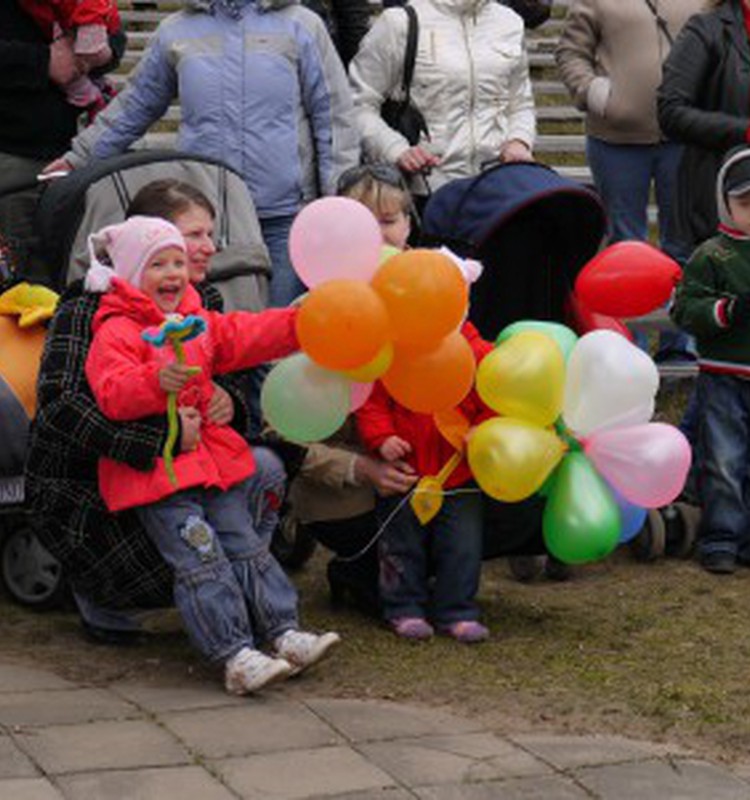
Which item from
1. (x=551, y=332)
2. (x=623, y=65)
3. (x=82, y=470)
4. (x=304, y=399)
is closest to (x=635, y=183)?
(x=623, y=65)

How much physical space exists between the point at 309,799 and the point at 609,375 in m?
1.88

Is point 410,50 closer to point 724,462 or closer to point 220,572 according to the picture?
point 724,462

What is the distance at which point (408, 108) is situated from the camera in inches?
339

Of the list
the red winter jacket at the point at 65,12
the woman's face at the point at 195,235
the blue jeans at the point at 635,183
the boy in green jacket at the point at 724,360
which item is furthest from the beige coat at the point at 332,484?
the blue jeans at the point at 635,183

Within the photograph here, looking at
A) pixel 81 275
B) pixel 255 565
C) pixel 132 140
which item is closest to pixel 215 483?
pixel 255 565

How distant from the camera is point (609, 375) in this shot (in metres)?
6.69

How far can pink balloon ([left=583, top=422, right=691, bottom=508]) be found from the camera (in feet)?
21.9

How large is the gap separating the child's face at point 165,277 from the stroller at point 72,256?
0.64 m

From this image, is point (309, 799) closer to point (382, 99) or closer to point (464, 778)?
point (464, 778)

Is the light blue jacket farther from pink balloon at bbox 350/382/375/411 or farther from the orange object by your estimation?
pink balloon at bbox 350/382/375/411

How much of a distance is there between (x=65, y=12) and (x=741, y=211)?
264 cm

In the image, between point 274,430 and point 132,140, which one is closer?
point 274,430

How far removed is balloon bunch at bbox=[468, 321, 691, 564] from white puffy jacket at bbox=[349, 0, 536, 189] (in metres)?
1.91

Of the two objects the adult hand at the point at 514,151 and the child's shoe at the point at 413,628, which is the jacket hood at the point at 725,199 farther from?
the child's shoe at the point at 413,628
